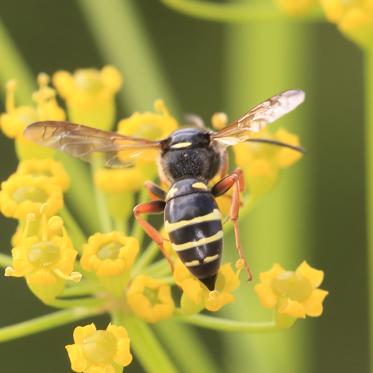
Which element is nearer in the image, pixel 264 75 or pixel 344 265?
pixel 264 75

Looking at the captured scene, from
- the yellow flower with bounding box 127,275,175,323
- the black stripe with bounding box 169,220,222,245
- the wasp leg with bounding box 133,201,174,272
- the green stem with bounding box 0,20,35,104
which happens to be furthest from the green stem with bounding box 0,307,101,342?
the green stem with bounding box 0,20,35,104

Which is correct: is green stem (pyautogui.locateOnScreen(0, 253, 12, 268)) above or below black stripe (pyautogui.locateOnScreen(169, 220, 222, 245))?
above

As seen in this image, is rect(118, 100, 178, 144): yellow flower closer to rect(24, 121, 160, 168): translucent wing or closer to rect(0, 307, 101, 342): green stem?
rect(24, 121, 160, 168): translucent wing

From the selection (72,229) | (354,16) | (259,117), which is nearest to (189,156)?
(259,117)

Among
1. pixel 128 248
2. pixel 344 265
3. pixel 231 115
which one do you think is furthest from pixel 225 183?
pixel 344 265

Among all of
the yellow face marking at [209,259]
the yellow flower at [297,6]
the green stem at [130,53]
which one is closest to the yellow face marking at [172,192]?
the yellow face marking at [209,259]

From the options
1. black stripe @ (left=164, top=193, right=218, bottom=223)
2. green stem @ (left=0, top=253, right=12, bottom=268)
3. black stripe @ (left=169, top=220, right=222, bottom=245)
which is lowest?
black stripe @ (left=169, top=220, right=222, bottom=245)

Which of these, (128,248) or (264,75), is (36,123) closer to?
(128,248)
